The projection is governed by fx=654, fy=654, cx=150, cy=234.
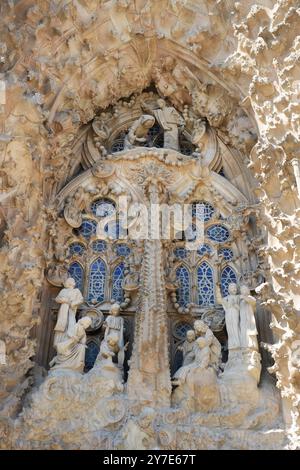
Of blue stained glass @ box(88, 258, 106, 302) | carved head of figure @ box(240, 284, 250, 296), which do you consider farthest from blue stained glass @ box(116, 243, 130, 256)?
carved head of figure @ box(240, 284, 250, 296)

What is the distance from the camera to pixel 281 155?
7.66 metres

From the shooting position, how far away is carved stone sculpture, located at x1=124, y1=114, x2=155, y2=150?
31.5 feet

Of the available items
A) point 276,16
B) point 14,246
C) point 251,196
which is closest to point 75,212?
point 14,246

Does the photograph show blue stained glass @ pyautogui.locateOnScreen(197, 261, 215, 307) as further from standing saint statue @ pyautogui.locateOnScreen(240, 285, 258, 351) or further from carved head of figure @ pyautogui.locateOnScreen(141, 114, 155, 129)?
carved head of figure @ pyautogui.locateOnScreen(141, 114, 155, 129)

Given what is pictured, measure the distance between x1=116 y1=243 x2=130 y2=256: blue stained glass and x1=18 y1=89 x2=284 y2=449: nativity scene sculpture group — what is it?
0.29 ft

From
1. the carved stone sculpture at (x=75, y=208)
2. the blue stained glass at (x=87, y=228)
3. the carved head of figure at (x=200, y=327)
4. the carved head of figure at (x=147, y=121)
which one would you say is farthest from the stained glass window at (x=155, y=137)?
the carved head of figure at (x=200, y=327)

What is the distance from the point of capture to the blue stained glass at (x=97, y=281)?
26.9ft

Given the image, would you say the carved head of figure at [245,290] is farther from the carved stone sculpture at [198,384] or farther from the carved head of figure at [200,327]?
the carved stone sculpture at [198,384]

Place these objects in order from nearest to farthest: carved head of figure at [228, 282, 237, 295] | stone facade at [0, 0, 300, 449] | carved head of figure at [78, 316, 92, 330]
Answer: stone facade at [0, 0, 300, 449] → carved head of figure at [78, 316, 92, 330] → carved head of figure at [228, 282, 237, 295]

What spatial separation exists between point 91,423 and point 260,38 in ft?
16.8

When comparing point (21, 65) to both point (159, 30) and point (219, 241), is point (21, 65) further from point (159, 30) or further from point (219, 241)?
point (219, 241)

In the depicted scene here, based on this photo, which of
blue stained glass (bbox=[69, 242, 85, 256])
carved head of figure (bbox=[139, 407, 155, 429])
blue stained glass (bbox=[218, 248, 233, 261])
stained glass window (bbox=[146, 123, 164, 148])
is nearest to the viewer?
carved head of figure (bbox=[139, 407, 155, 429])

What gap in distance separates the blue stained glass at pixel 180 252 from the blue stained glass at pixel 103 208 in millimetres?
1028
